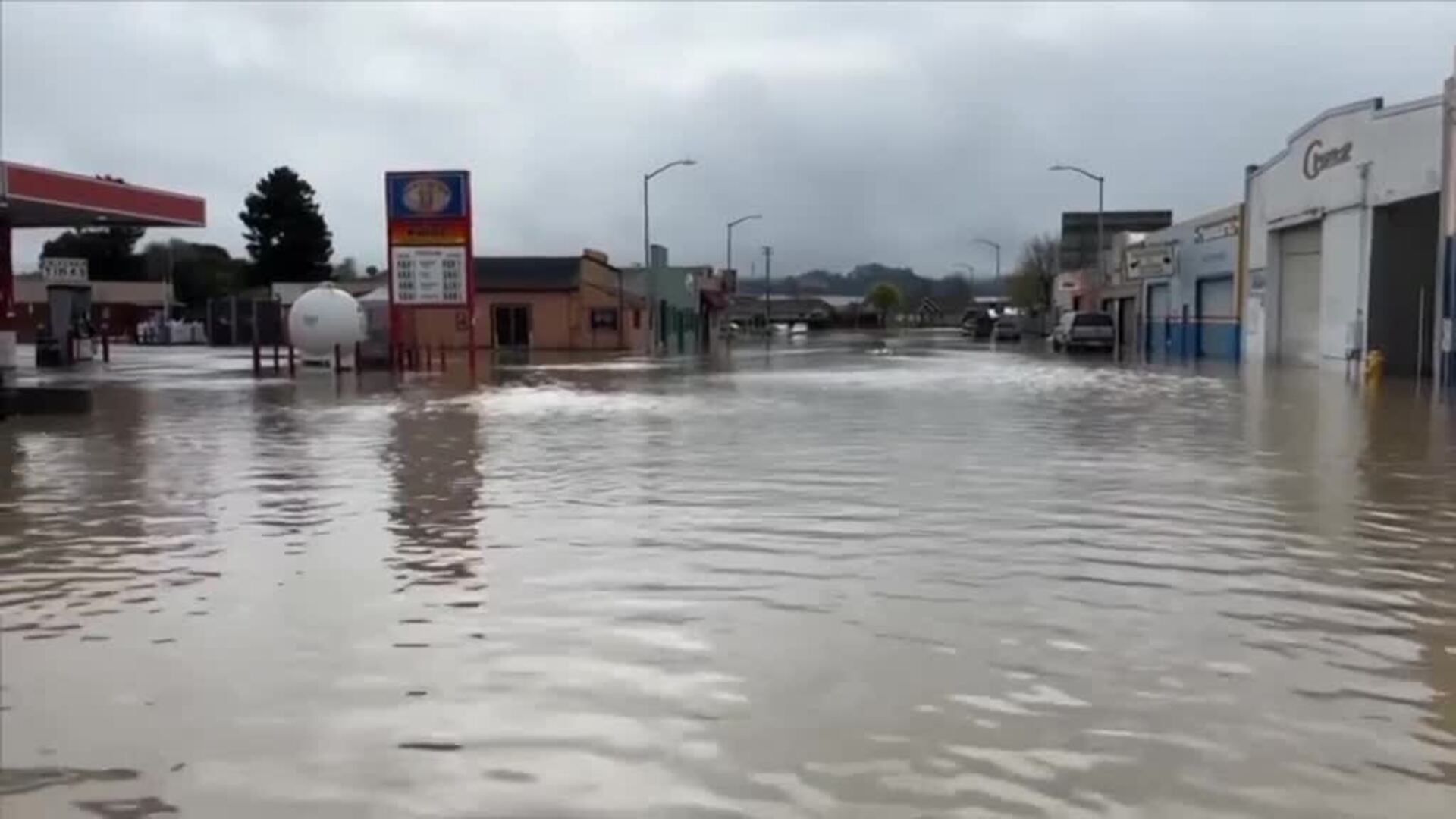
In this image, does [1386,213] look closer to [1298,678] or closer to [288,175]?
[1298,678]

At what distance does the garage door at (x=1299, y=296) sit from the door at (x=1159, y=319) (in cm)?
1407

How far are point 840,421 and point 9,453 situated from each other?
11.3m

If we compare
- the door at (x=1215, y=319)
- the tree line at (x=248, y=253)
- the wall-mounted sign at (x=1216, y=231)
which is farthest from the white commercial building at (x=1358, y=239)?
the tree line at (x=248, y=253)

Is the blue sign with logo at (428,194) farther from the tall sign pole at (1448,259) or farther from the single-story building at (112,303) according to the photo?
the single-story building at (112,303)

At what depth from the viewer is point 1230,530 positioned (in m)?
10.1

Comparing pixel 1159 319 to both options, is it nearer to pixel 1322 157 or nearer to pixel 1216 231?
pixel 1216 231

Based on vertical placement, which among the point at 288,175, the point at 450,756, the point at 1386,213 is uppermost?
the point at 288,175

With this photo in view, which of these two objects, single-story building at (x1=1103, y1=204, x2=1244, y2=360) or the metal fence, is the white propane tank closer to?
single-story building at (x1=1103, y1=204, x2=1244, y2=360)

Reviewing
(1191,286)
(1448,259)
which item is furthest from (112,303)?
(1448,259)

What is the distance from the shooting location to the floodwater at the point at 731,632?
4.87 metres

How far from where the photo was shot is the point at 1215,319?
177ft

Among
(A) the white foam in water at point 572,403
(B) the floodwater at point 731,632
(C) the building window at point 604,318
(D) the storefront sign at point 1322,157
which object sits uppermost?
(D) the storefront sign at point 1322,157

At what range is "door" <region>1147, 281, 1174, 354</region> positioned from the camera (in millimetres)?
60969

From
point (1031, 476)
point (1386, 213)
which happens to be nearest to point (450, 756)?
point (1031, 476)
